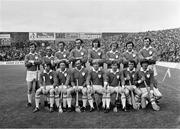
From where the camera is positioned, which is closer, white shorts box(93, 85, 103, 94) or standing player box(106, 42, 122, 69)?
white shorts box(93, 85, 103, 94)

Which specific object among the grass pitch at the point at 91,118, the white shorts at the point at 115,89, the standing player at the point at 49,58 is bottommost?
the grass pitch at the point at 91,118

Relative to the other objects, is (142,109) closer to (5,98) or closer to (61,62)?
(61,62)

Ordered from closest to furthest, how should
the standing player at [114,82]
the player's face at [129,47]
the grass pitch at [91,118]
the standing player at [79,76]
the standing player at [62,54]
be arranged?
the grass pitch at [91,118]
the standing player at [114,82]
the standing player at [79,76]
the player's face at [129,47]
the standing player at [62,54]

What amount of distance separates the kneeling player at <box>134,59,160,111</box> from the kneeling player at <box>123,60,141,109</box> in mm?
127

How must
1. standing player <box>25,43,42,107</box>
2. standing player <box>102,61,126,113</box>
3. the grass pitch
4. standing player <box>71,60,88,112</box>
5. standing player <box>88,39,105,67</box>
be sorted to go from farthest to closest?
standing player <box>88,39,105,67</box> < standing player <box>25,43,42,107</box> < standing player <box>71,60,88,112</box> < standing player <box>102,61,126,113</box> < the grass pitch

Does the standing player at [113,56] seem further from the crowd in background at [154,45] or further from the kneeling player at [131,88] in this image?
the crowd in background at [154,45]

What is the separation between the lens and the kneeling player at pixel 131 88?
6.56 meters

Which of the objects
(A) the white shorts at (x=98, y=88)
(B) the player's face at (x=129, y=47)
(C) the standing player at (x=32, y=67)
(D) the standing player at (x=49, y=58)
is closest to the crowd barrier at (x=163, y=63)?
(B) the player's face at (x=129, y=47)

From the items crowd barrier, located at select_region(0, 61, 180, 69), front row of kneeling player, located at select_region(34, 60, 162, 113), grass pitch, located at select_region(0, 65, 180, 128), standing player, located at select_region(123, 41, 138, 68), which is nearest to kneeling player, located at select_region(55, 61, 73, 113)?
front row of kneeling player, located at select_region(34, 60, 162, 113)

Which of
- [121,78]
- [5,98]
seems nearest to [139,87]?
[121,78]

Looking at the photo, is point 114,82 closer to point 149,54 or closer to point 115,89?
point 115,89

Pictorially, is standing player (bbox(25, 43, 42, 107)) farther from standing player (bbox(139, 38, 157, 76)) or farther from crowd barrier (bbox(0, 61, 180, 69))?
crowd barrier (bbox(0, 61, 180, 69))

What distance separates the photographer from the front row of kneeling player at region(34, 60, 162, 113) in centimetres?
647

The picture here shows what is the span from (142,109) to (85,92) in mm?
1545
